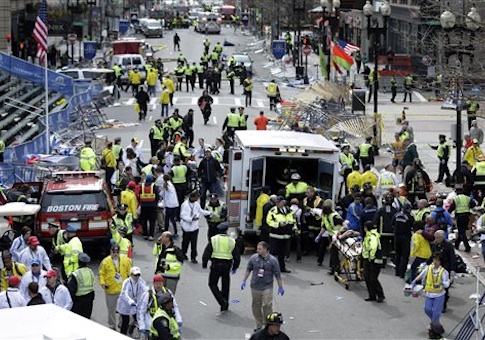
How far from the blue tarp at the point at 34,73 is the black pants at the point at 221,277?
27.4 meters

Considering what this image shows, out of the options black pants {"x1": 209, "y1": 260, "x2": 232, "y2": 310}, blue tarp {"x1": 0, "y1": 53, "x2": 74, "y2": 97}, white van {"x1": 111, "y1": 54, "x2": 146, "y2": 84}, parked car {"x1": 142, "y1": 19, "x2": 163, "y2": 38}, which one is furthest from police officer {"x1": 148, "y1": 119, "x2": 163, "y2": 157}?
parked car {"x1": 142, "y1": 19, "x2": 163, "y2": 38}

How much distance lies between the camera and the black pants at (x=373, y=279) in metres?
19.2

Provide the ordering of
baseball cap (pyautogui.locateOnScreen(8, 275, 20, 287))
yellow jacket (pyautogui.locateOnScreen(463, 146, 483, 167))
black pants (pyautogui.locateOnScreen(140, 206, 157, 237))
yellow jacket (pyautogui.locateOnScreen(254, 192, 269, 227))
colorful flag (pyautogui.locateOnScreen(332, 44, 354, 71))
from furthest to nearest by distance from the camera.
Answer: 1. colorful flag (pyautogui.locateOnScreen(332, 44, 354, 71))
2. yellow jacket (pyautogui.locateOnScreen(463, 146, 483, 167))
3. black pants (pyautogui.locateOnScreen(140, 206, 157, 237))
4. yellow jacket (pyautogui.locateOnScreen(254, 192, 269, 227))
5. baseball cap (pyautogui.locateOnScreen(8, 275, 20, 287))

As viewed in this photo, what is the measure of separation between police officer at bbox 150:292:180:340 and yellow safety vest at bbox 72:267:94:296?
92.9 inches

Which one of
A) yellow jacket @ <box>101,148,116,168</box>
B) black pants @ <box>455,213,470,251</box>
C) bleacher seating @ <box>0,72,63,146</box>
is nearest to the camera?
black pants @ <box>455,213,470,251</box>

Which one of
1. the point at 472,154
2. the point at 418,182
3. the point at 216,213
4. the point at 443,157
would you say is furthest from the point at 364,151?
the point at 216,213

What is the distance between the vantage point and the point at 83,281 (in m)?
16.7

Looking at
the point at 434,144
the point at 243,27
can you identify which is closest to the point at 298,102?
the point at 434,144

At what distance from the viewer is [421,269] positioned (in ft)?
59.7

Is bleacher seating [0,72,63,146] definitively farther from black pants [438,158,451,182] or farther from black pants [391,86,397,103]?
black pants [391,86,397,103]

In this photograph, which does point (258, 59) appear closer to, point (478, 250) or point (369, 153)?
point (369, 153)

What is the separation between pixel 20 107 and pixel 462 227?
79.8 feet

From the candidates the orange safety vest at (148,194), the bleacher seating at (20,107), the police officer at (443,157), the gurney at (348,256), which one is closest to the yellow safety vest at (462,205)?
the gurney at (348,256)

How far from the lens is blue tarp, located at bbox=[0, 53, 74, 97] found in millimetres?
44781
